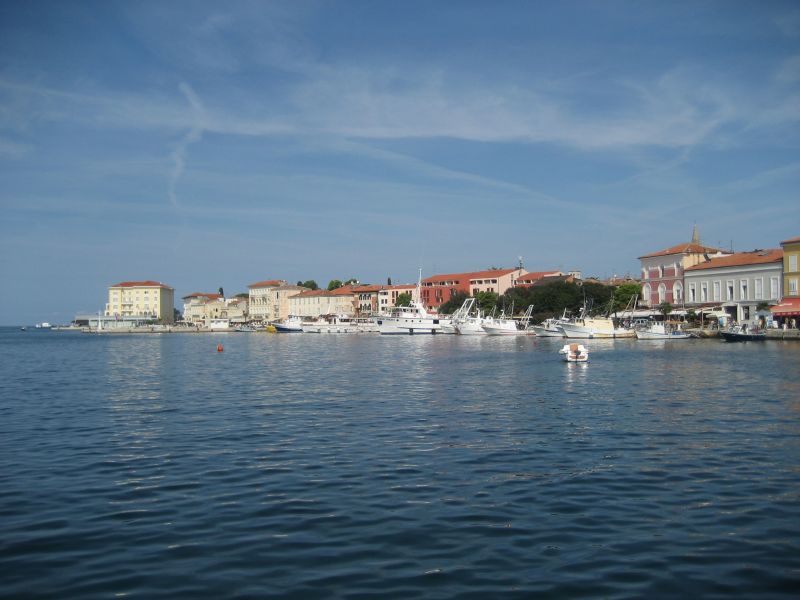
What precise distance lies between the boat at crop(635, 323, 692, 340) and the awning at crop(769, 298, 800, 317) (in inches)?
350

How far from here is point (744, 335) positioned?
225 ft

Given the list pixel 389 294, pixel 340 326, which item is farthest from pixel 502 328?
pixel 389 294

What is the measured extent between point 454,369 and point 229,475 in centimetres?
2592

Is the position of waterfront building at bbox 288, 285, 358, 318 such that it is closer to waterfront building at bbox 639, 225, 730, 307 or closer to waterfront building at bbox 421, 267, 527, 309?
waterfront building at bbox 421, 267, 527, 309

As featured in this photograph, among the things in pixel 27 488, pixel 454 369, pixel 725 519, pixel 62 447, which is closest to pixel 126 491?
pixel 27 488

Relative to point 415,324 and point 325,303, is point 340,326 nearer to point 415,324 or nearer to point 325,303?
point 415,324

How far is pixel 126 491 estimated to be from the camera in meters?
11.6

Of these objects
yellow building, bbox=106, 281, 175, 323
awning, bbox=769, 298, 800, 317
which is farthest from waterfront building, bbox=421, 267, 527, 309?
yellow building, bbox=106, 281, 175, 323

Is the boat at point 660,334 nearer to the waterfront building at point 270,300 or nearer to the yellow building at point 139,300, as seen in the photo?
the waterfront building at point 270,300

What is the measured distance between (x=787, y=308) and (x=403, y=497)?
2906 inches

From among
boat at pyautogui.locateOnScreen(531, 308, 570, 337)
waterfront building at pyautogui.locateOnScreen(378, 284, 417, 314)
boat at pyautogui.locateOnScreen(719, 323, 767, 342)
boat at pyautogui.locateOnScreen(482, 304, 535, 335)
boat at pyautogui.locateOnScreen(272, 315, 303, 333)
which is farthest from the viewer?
waterfront building at pyautogui.locateOnScreen(378, 284, 417, 314)

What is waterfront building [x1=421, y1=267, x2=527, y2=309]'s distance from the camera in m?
143

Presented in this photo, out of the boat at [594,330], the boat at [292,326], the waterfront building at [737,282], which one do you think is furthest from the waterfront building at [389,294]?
the boat at [594,330]

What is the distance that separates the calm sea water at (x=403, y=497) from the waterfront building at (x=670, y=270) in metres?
79.4
